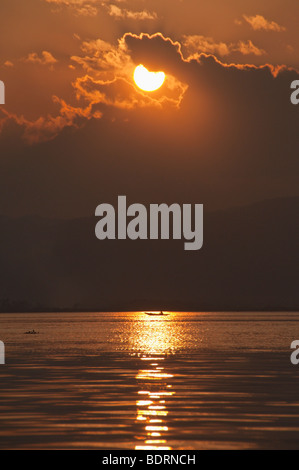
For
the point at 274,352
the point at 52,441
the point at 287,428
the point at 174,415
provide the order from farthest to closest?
the point at 274,352
the point at 174,415
the point at 287,428
the point at 52,441

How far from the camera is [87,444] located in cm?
3947

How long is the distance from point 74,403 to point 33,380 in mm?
17290

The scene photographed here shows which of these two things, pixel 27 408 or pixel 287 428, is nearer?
pixel 287 428

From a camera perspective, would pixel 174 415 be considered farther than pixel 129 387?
No

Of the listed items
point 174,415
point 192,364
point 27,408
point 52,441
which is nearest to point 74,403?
point 27,408

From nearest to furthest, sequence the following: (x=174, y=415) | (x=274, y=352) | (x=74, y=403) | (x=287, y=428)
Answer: (x=287, y=428), (x=174, y=415), (x=74, y=403), (x=274, y=352)
